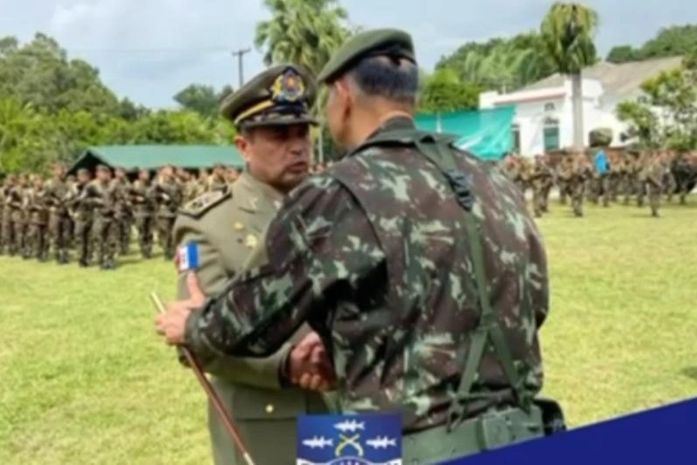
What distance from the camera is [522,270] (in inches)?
63.8

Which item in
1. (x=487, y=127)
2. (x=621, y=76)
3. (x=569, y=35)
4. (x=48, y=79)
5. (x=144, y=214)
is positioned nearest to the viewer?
(x=144, y=214)

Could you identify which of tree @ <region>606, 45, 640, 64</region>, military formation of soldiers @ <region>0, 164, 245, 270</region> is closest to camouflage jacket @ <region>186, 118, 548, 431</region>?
military formation of soldiers @ <region>0, 164, 245, 270</region>

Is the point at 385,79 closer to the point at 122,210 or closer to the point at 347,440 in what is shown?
the point at 347,440

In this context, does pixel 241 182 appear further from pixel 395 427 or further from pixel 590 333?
pixel 590 333

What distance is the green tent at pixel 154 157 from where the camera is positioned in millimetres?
30547

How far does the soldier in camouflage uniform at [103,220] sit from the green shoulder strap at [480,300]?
13751 millimetres

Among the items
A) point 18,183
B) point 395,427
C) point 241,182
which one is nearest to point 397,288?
point 395,427

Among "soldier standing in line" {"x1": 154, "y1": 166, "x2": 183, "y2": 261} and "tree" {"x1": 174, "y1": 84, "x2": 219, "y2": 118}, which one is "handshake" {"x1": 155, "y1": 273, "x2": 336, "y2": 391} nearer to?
"soldier standing in line" {"x1": 154, "y1": 166, "x2": 183, "y2": 261}

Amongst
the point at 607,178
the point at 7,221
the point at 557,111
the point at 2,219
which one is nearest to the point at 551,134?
the point at 557,111

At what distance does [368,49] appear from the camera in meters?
1.64

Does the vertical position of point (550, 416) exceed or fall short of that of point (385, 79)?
it falls short

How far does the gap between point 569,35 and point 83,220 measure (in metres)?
24.5

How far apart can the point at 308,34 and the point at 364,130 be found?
1265cm

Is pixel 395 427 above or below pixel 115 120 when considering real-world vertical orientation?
below
